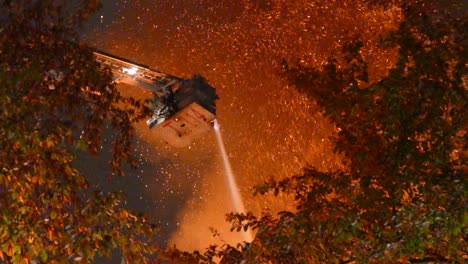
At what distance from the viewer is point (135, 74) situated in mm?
9141

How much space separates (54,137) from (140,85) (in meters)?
3.34

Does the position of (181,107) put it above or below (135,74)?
below

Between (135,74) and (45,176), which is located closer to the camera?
(45,176)

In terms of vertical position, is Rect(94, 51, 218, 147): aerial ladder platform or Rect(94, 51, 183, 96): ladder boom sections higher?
Rect(94, 51, 183, 96): ladder boom sections

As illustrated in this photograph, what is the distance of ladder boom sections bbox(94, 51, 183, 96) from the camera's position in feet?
28.4

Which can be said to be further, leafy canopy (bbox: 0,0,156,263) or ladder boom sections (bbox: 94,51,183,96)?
ladder boom sections (bbox: 94,51,183,96)

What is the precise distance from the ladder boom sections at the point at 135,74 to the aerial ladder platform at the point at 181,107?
15 mm

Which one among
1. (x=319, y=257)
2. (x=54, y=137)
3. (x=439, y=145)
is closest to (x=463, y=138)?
(x=439, y=145)

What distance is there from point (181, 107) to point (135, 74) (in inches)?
66.3

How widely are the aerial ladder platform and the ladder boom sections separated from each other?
15 millimetres

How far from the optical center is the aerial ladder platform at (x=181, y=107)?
7.52m

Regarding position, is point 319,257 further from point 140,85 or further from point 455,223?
point 140,85

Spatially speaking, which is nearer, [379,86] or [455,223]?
[455,223]

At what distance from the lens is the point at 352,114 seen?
26.7 ft
